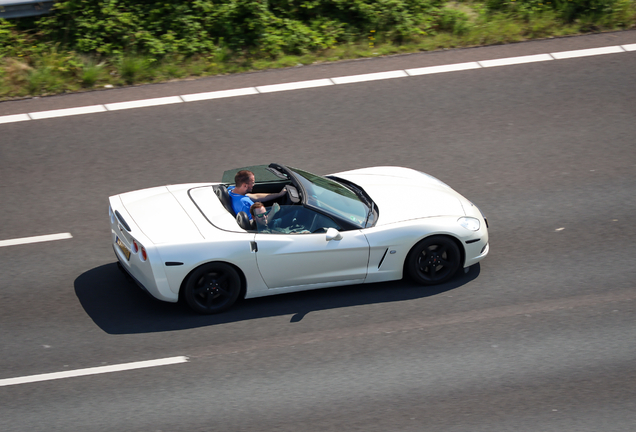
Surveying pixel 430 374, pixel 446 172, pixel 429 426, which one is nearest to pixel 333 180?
pixel 446 172

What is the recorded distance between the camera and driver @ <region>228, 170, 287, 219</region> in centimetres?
814

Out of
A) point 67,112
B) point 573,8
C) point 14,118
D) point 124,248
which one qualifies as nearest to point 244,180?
point 124,248

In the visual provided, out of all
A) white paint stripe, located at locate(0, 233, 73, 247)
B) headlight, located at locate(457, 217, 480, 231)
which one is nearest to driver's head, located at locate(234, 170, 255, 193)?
headlight, located at locate(457, 217, 480, 231)

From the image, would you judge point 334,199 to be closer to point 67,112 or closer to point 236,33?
point 67,112

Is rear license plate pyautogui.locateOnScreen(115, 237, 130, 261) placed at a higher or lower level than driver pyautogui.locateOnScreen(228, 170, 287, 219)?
lower

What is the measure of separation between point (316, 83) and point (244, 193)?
15.1 feet

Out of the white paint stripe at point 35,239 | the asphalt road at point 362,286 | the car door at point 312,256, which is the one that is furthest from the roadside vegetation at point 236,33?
the car door at point 312,256

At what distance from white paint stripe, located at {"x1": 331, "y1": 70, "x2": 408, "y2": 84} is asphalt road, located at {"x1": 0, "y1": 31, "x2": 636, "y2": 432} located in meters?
0.17

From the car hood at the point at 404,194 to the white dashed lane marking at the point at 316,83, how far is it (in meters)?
3.25

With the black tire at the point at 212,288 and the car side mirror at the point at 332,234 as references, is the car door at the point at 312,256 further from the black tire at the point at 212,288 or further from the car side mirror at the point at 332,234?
the black tire at the point at 212,288

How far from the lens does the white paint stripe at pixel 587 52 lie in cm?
1296

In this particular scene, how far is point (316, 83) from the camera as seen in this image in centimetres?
1241

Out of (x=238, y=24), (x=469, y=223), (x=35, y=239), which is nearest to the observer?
(x=469, y=223)

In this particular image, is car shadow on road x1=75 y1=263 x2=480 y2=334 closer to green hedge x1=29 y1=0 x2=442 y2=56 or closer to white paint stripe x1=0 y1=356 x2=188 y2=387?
white paint stripe x1=0 y1=356 x2=188 y2=387
